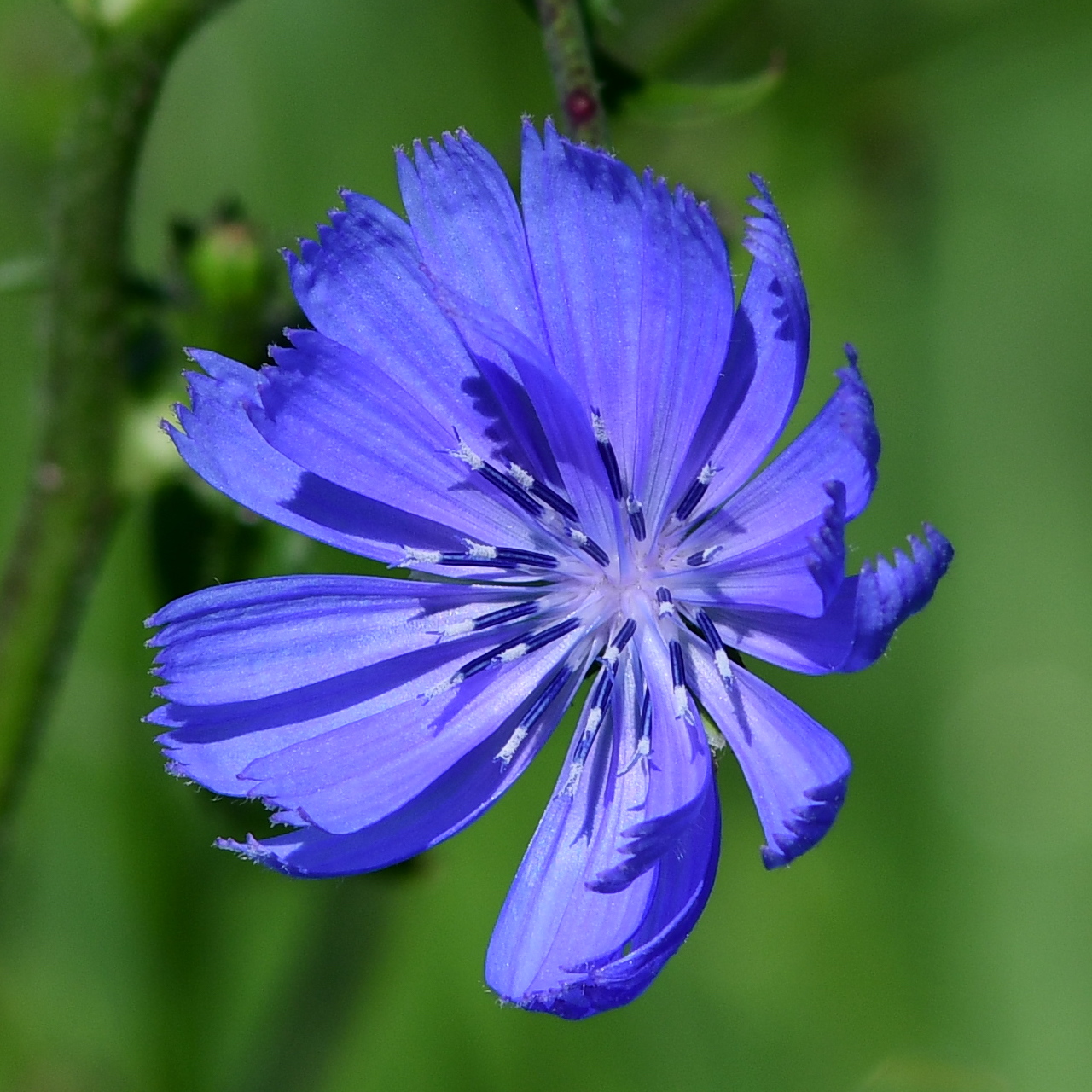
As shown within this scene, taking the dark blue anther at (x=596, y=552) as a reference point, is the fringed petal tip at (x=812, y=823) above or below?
below

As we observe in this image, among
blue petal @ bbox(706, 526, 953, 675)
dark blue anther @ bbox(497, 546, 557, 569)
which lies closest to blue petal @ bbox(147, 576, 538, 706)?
dark blue anther @ bbox(497, 546, 557, 569)

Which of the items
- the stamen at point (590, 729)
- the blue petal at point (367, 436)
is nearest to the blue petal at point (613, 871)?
the stamen at point (590, 729)

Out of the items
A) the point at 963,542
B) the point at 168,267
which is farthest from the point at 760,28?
the point at 168,267

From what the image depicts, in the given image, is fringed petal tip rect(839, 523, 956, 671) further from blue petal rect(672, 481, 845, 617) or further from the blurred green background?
the blurred green background

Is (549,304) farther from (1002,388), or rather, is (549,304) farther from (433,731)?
(1002,388)

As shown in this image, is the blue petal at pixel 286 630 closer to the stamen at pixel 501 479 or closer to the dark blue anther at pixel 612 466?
the stamen at pixel 501 479

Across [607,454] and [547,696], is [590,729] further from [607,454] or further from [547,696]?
[607,454]

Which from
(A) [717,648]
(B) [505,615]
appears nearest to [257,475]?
(B) [505,615]
